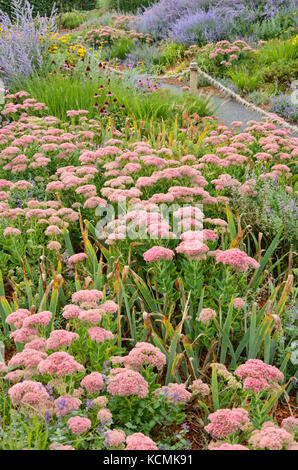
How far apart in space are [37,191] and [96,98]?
9.70ft

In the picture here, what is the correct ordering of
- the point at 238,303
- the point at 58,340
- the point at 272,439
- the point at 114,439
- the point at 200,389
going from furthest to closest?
the point at 238,303, the point at 200,389, the point at 58,340, the point at 114,439, the point at 272,439

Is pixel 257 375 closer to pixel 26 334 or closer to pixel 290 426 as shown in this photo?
pixel 290 426

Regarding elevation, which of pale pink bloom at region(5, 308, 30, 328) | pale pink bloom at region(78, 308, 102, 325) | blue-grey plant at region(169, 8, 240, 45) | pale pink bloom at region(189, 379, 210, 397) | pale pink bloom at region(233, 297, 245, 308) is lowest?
pale pink bloom at region(189, 379, 210, 397)

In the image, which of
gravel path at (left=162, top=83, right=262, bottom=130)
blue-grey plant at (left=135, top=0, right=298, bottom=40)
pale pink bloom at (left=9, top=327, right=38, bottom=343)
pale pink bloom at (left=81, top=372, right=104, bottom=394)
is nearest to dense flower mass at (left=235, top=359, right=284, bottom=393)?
pale pink bloom at (left=81, top=372, right=104, bottom=394)

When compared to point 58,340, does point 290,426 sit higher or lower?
lower

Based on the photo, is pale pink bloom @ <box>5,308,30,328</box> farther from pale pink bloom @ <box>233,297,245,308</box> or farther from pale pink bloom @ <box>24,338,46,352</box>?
pale pink bloom @ <box>233,297,245,308</box>

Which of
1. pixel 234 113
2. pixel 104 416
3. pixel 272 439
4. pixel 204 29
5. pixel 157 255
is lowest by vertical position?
pixel 234 113

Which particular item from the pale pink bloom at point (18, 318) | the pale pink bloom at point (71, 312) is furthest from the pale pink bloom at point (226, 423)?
the pale pink bloom at point (18, 318)

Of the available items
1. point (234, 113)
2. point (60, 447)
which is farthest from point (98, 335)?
point (234, 113)

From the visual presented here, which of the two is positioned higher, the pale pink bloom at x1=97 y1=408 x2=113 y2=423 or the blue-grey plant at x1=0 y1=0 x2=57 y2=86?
the blue-grey plant at x1=0 y1=0 x2=57 y2=86

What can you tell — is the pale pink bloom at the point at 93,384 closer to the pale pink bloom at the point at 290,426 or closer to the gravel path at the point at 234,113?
the pale pink bloom at the point at 290,426
